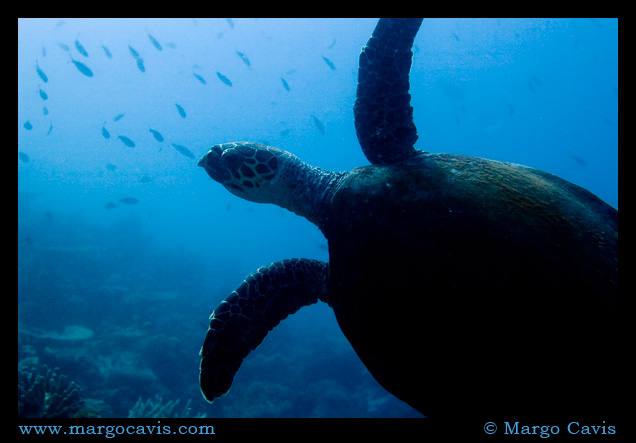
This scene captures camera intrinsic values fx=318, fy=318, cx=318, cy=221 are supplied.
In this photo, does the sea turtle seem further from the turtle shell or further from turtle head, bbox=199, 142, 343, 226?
turtle head, bbox=199, 142, 343, 226

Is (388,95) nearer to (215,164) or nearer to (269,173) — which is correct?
(269,173)

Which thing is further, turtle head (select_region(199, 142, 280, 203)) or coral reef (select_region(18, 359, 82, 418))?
coral reef (select_region(18, 359, 82, 418))

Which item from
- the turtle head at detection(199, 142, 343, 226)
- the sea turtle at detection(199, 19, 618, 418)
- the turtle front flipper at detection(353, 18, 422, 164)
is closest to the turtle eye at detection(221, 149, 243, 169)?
the turtle head at detection(199, 142, 343, 226)

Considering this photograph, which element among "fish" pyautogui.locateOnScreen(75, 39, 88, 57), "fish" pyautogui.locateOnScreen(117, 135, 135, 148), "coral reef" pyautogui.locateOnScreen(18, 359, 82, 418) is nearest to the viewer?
"coral reef" pyautogui.locateOnScreen(18, 359, 82, 418)

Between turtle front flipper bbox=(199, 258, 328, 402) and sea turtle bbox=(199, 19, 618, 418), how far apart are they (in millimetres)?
14

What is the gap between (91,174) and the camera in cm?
10325

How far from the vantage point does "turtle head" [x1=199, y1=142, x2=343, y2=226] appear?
12.8 feet

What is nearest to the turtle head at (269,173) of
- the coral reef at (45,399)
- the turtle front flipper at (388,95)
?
the turtle front flipper at (388,95)

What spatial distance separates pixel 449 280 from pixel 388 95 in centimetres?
215

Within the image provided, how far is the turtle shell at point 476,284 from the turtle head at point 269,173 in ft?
2.93

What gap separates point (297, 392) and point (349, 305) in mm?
11484

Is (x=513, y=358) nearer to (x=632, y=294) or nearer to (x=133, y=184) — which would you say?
(x=632, y=294)

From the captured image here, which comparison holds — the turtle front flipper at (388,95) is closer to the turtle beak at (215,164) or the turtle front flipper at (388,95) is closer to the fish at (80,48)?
the turtle beak at (215,164)

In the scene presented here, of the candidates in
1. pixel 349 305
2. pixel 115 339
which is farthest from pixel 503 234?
pixel 115 339
